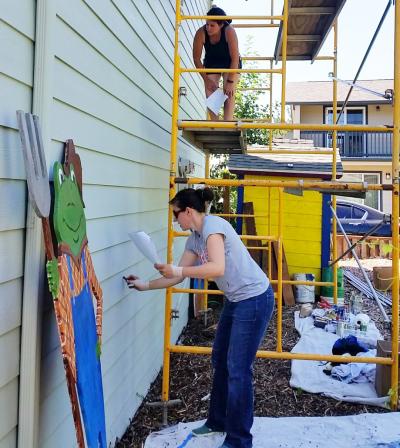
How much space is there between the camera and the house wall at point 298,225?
811cm

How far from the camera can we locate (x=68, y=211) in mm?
2000

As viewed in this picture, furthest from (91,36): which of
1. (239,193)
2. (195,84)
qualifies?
(239,193)

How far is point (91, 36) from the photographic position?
2.52 m

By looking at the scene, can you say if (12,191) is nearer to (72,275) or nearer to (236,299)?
(72,275)

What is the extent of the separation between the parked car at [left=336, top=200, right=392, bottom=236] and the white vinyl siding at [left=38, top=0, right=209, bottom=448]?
9.52 m

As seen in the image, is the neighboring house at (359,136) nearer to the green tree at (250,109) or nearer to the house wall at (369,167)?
the house wall at (369,167)

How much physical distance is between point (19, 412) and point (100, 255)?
1.12m

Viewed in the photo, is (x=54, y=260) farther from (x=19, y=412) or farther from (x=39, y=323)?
(x=19, y=412)

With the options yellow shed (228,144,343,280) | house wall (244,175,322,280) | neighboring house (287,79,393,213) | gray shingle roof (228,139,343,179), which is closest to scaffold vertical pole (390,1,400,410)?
gray shingle roof (228,139,343,179)

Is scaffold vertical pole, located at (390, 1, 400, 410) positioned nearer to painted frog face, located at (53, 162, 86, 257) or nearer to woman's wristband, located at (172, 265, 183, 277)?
woman's wristband, located at (172, 265, 183, 277)

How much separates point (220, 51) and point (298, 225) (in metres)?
4.22

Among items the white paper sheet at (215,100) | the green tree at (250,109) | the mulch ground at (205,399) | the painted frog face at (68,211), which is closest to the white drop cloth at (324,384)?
the mulch ground at (205,399)

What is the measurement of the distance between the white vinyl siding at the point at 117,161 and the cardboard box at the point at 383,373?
6.21 ft

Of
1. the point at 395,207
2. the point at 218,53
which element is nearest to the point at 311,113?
the point at 218,53
